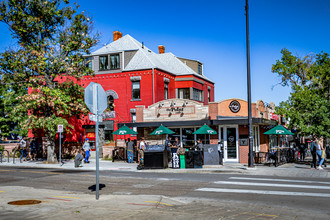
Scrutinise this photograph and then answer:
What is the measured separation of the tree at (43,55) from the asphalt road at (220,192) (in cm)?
795

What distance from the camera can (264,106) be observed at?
89.5ft

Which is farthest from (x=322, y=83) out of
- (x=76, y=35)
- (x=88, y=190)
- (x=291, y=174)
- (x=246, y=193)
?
(x=88, y=190)

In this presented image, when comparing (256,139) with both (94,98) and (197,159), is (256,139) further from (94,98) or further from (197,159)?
(94,98)

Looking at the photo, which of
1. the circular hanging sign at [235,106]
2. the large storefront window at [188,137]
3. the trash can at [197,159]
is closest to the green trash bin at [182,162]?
the trash can at [197,159]

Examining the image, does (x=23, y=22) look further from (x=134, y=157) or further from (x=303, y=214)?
(x=303, y=214)

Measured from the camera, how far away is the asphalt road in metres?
8.14

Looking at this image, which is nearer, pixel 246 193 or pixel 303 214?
pixel 303 214

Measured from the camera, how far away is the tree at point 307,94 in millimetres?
21281

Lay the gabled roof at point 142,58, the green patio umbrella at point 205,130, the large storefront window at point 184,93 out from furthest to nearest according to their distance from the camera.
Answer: the large storefront window at point 184,93
the gabled roof at point 142,58
the green patio umbrella at point 205,130

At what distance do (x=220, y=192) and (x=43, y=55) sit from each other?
17.0 metres

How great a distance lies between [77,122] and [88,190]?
22.9 metres

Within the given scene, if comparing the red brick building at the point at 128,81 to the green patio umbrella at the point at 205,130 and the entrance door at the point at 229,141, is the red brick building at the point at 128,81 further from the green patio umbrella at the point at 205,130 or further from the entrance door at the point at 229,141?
the green patio umbrella at the point at 205,130

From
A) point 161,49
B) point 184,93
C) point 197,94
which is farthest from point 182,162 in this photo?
point 161,49

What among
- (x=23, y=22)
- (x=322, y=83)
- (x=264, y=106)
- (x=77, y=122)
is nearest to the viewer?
(x=23, y=22)
